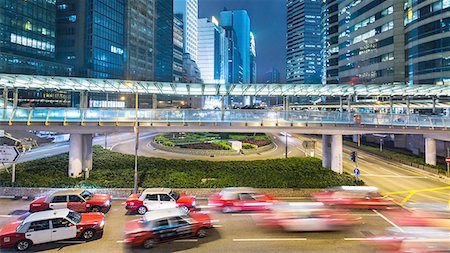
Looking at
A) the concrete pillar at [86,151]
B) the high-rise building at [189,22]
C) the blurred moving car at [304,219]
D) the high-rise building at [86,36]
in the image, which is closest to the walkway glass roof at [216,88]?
the concrete pillar at [86,151]

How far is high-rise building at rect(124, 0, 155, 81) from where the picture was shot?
102188mm

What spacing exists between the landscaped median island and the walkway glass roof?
25.5ft

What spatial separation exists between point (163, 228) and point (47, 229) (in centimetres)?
534

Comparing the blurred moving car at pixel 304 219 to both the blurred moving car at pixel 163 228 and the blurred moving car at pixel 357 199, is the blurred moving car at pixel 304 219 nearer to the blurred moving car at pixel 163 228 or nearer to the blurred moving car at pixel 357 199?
the blurred moving car at pixel 357 199

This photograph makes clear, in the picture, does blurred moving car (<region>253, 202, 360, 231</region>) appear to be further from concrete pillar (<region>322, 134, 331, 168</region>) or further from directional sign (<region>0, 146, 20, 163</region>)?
directional sign (<region>0, 146, 20, 163</region>)

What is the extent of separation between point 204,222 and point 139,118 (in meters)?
13.3

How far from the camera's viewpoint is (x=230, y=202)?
56.9 ft

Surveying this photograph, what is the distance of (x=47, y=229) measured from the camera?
41.7ft

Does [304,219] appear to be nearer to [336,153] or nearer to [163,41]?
[336,153]

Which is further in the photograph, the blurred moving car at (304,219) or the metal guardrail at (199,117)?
the metal guardrail at (199,117)

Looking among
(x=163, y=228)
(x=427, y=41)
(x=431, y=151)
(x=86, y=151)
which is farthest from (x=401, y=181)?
(x=427, y=41)

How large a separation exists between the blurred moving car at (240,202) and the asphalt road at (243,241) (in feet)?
3.64

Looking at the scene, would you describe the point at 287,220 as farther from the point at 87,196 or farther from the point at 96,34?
the point at 96,34

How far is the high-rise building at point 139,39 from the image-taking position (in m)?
102
